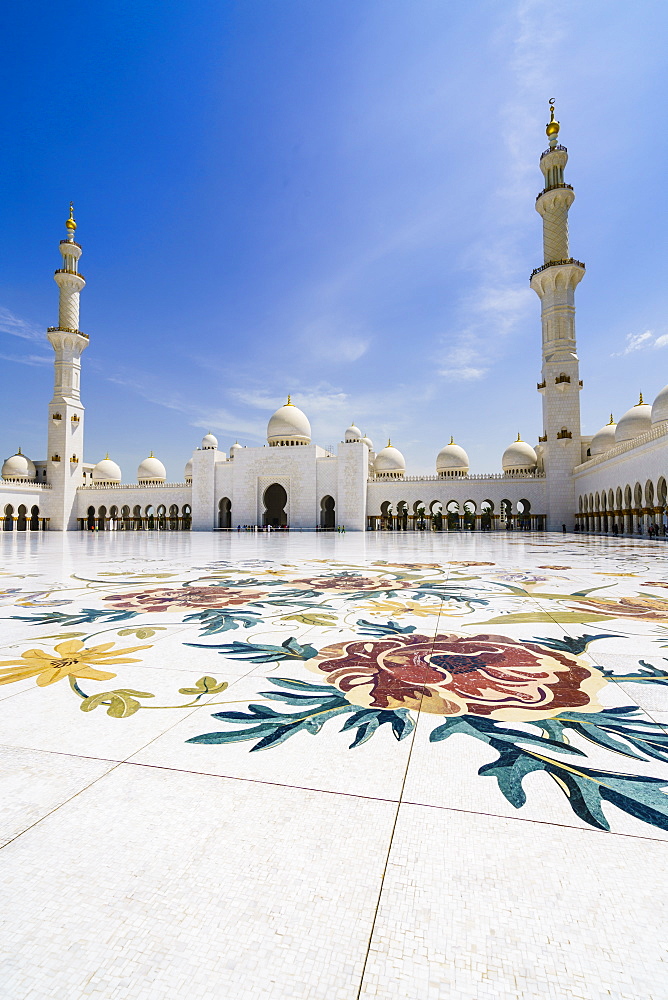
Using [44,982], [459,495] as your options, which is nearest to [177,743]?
[44,982]

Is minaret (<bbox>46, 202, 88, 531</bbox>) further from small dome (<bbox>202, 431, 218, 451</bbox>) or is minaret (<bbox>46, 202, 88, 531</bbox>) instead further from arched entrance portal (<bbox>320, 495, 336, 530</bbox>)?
arched entrance portal (<bbox>320, 495, 336, 530</bbox>)

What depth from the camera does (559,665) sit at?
1937 millimetres

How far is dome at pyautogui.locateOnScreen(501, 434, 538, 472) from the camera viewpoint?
27500 mm

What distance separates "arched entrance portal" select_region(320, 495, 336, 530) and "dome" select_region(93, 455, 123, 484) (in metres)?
15.1

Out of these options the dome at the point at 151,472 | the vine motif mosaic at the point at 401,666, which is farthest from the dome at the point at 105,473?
the vine motif mosaic at the point at 401,666

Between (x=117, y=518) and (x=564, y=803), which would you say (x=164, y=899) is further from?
(x=117, y=518)

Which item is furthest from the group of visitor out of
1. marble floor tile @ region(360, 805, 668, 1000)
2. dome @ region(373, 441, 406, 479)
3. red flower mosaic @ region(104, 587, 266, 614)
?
marble floor tile @ region(360, 805, 668, 1000)

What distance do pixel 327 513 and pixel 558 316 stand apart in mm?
14626

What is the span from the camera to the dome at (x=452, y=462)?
28312mm

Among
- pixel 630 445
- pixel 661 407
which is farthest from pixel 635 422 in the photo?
pixel 630 445

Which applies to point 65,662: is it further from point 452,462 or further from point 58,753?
point 452,462

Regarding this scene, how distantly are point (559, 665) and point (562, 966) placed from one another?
136 cm

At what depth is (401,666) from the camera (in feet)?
6.38

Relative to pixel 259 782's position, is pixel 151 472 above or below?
above
